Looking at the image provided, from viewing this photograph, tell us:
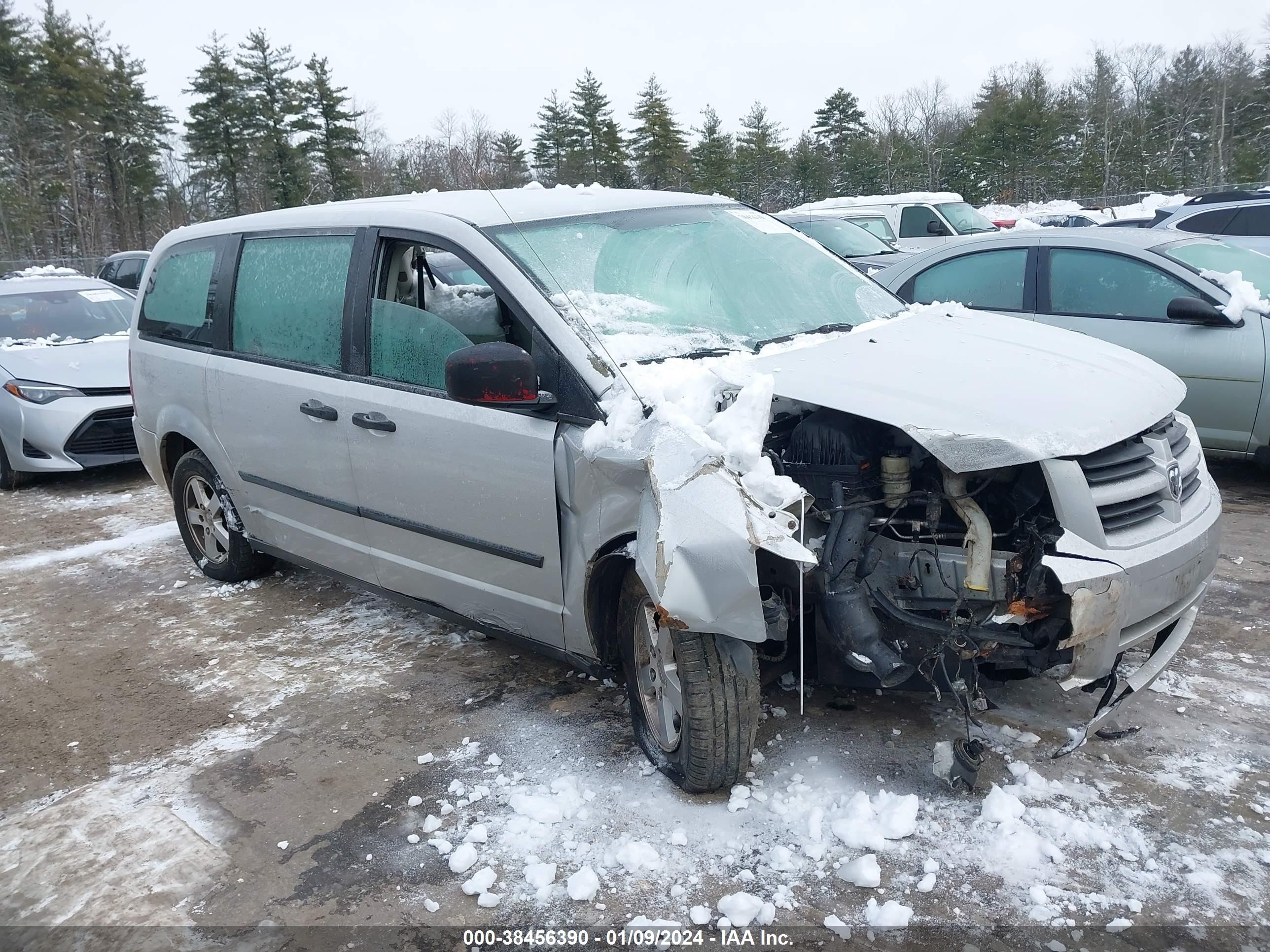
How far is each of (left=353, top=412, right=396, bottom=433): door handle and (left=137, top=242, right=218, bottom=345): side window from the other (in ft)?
4.80

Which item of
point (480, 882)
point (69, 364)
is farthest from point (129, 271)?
point (480, 882)

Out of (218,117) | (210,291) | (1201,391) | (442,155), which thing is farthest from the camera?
(442,155)

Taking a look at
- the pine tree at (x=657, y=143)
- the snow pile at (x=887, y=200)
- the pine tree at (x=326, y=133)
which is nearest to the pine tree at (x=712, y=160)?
the pine tree at (x=657, y=143)

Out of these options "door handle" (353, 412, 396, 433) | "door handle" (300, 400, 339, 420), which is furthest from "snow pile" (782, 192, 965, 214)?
"door handle" (353, 412, 396, 433)

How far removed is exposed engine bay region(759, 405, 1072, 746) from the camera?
106 inches

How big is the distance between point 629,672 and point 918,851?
104cm

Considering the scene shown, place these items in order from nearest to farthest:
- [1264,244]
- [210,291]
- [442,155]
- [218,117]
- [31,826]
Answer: [31,826]
[210,291]
[1264,244]
[218,117]
[442,155]

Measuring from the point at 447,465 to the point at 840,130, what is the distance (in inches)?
1604

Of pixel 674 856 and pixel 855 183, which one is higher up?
pixel 855 183

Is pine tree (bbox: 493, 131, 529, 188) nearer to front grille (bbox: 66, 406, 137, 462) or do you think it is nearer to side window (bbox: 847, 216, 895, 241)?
side window (bbox: 847, 216, 895, 241)

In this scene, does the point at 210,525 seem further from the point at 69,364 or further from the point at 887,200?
the point at 887,200

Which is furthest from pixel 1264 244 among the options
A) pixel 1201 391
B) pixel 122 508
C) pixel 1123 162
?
pixel 1123 162

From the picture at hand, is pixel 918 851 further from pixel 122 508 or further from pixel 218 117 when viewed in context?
pixel 218 117

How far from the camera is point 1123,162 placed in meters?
39.2
